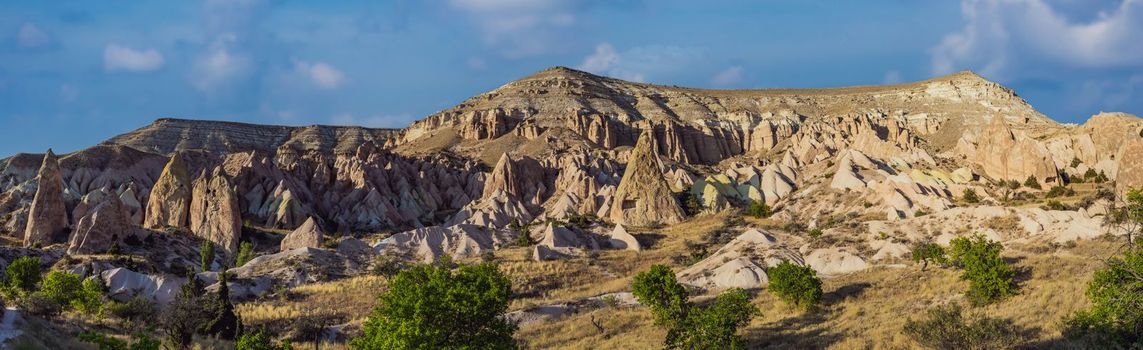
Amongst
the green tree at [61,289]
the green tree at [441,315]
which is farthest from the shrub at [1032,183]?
the green tree at [61,289]

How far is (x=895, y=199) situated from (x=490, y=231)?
37.4 metres

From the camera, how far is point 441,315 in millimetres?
18500

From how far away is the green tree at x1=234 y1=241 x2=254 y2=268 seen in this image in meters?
59.3

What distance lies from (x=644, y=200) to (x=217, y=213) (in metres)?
45.1

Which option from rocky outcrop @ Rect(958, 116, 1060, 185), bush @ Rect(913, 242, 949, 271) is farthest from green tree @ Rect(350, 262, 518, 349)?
rocky outcrop @ Rect(958, 116, 1060, 185)

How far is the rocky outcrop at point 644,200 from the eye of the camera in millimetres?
76938

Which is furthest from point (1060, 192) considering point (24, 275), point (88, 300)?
point (24, 275)

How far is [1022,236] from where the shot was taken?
42.8 m

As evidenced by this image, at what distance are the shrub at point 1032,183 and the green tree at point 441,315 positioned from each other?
5900 centimetres

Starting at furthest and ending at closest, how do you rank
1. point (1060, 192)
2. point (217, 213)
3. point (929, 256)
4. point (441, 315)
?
point (217, 213)
point (1060, 192)
point (929, 256)
point (441, 315)

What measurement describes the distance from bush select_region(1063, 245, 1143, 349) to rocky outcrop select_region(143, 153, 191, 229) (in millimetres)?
75695

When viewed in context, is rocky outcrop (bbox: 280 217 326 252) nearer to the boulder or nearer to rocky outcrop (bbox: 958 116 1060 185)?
the boulder

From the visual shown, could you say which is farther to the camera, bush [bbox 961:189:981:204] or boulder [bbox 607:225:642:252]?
boulder [bbox 607:225:642:252]

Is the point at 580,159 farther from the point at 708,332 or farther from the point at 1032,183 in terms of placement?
the point at 708,332
